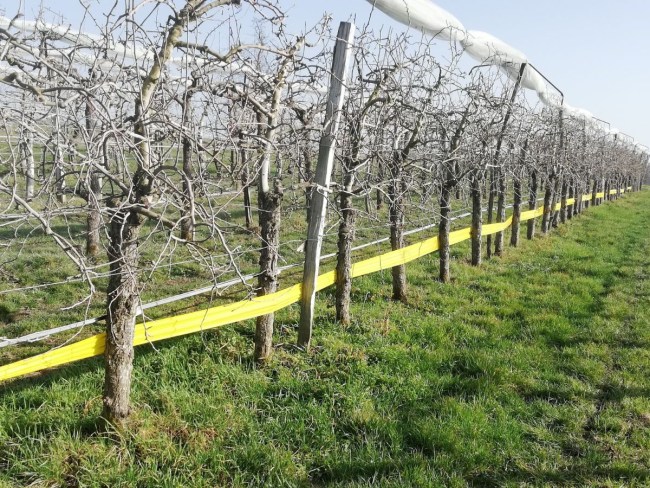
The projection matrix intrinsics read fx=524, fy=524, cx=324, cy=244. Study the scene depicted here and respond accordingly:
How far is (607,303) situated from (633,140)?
3494 centimetres

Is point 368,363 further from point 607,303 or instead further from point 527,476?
point 607,303

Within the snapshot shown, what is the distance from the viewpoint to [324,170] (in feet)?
16.1

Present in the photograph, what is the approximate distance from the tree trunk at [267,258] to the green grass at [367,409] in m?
0.20

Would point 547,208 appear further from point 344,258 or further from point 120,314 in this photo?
point 120,314

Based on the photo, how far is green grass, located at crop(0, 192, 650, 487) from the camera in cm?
342

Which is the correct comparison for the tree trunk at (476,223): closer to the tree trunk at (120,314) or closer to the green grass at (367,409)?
the green grass at (367,409)

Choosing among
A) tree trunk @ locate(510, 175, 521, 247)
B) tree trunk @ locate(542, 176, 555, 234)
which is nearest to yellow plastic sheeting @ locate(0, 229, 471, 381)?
tree trunk @ locate(510, 175, 521, 247)

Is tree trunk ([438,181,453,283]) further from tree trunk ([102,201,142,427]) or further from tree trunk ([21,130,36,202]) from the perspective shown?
tree trunk ([21,130,36,202])

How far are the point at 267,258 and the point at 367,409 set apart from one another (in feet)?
5.06

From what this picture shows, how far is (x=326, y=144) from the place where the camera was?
4844 mm

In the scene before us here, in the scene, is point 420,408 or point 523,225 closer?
point 420,408

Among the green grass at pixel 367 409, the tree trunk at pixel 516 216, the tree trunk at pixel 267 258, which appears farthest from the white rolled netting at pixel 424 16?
the tree trunk at pixel 516 216

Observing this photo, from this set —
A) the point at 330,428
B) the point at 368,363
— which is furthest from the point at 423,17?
the point at 330,428

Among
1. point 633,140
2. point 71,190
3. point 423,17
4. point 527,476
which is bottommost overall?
point 527,476
